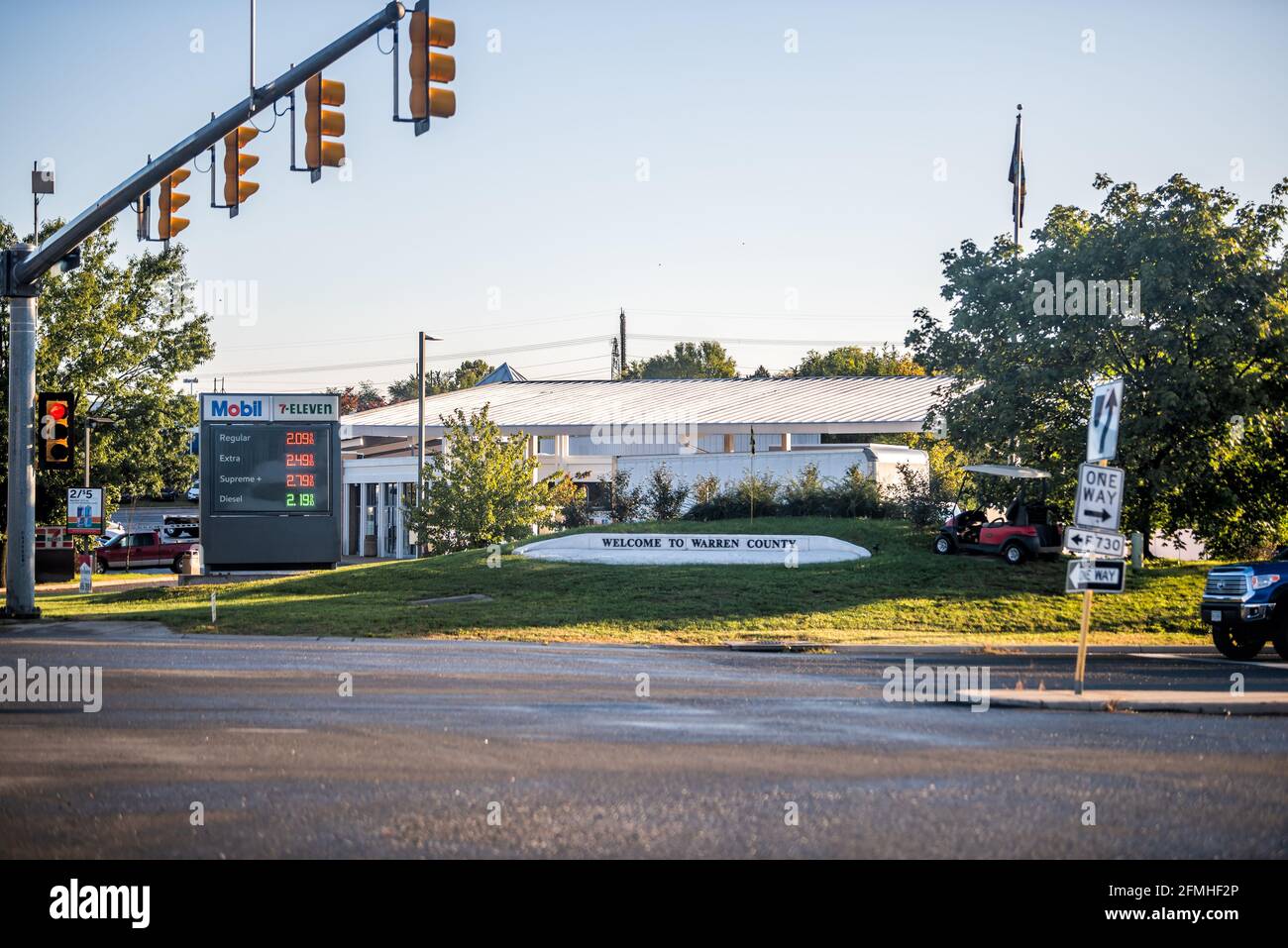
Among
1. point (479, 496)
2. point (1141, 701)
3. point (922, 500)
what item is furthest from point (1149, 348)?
point (479, 496)

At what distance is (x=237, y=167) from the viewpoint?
58.6ft

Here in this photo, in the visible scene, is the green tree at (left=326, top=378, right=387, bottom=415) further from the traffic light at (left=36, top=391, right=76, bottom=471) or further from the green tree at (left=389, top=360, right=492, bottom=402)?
the traffic light at (left=36, top=391, right=76, bottom=471)

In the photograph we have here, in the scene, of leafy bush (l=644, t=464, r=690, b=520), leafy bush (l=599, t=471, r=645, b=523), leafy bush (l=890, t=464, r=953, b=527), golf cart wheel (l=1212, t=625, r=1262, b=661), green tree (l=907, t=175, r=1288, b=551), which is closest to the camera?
golf cart wheel (l=1212, t=625, r=1262, b=661)

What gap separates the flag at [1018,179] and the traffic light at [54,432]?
79.1ft

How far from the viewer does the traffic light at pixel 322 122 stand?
1647 centimetres

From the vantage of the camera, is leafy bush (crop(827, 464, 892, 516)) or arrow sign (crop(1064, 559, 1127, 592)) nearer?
arrow sign (crop(1064, 559, 1127, 592))

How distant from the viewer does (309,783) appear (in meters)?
9.40

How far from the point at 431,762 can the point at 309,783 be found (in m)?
1.11

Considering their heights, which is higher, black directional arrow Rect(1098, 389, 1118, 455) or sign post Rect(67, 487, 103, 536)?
black directional arrow Rect(1098, 389, 1118, 455)

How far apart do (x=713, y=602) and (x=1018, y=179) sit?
16.9 metres

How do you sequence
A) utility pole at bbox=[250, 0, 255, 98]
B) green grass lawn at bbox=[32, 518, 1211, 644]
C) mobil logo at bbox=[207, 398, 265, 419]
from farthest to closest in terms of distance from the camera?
mobil logo at bbox=[207, 398, 265, 419]
green grass lawn at bbox=[32, 518, 1211, 644]
utility pole at bbox=[250, 0, 255, 98]

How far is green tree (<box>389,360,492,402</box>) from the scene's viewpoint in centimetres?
14962

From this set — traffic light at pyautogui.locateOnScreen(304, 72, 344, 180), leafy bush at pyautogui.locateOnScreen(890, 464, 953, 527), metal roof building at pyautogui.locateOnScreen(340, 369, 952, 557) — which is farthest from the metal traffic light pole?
metal roof building at pyautogui.locateOnScreen(340, 369, 952, 557)

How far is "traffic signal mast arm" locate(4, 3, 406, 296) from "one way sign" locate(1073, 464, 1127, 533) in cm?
958
